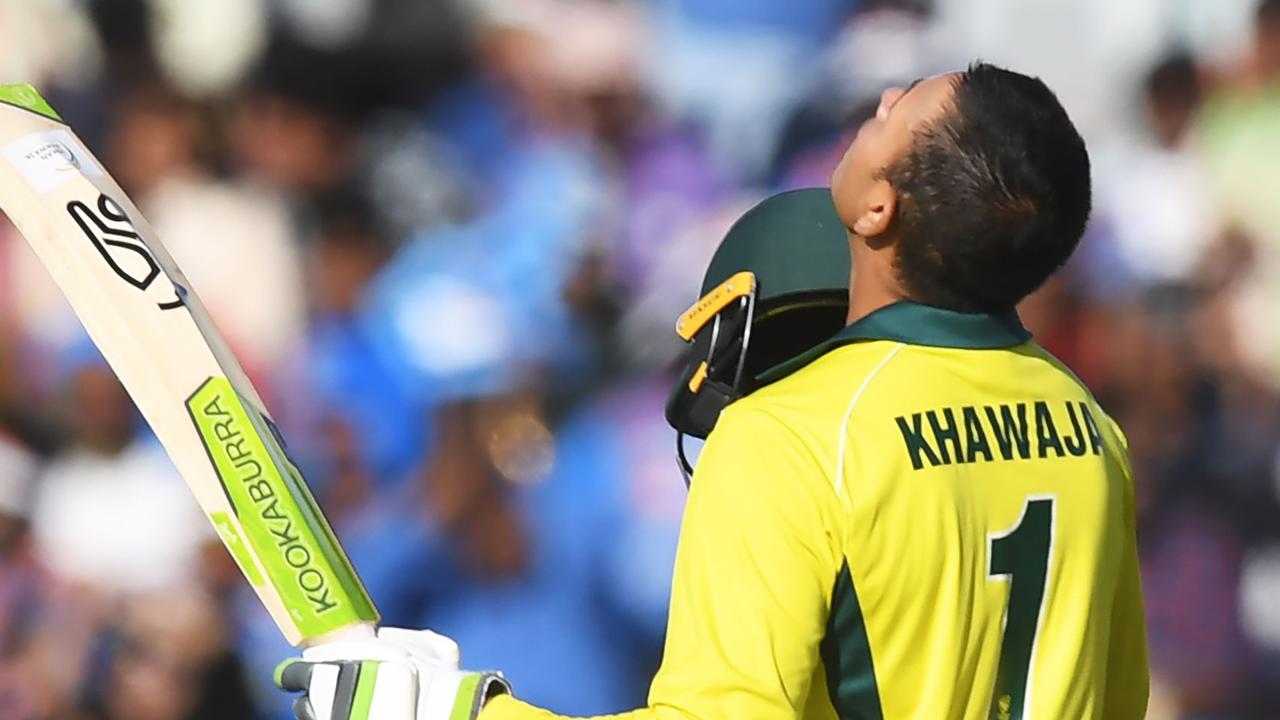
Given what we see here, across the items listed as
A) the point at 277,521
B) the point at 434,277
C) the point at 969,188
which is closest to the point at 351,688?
the point at 277,521

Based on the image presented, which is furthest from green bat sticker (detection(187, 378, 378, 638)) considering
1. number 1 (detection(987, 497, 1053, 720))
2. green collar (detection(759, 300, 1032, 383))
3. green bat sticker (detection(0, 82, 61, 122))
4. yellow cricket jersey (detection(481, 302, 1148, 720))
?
number 1 (detection(987, 497, 1053, 720))

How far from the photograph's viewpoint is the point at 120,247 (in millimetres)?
1923

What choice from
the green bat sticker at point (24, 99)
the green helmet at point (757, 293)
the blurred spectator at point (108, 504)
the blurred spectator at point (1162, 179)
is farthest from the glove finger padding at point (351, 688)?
the blurred spectator at point (1162, 179)

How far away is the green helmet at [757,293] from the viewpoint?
1704 millimetres

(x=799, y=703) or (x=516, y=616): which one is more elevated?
(x=799, y=703)

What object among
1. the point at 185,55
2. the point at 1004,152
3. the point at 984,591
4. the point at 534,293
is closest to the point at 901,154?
the point at 1004,152

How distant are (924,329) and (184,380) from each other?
0.83 metres

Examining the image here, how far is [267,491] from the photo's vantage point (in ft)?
5.98

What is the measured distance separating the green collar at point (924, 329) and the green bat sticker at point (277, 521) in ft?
1.82

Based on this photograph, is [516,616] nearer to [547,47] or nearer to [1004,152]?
[547,47]

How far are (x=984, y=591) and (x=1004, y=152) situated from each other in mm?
383

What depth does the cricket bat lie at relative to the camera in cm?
178

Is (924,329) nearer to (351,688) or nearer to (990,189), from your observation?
(990,189)

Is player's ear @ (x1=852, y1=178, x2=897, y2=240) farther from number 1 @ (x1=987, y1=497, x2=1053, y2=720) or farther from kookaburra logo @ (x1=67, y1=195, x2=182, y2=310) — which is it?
kookaburra logo @ (x1=67, y1=195, x2=182, y2=310)
